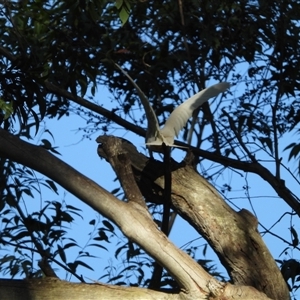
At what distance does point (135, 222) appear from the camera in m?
2.29

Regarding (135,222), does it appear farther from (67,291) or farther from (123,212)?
(67,291)

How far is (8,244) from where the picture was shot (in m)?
3.70

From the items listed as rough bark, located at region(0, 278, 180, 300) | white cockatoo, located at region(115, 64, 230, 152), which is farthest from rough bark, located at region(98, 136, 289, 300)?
rough bark, located at region(0, 278, 180, 300)

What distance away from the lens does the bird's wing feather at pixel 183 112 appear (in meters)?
2.72

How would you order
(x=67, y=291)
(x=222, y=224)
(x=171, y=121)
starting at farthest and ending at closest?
(x=171, y=121) → (x=222, y=224) → (x=67, y=291)

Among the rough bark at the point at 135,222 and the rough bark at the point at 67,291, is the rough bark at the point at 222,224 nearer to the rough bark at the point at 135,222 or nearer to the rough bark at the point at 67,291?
the rough bark at the point at 135,222

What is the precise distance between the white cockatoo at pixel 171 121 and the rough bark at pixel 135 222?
0.96 feet

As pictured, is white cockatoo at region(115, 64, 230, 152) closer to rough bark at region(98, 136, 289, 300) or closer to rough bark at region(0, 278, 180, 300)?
rough bark at region(98, 136, 289, 300)

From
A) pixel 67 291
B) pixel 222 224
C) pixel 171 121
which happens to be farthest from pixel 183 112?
pixel 67 291

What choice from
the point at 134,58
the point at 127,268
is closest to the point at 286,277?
the point at 127,268

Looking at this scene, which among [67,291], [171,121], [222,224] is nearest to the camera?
[67,291]

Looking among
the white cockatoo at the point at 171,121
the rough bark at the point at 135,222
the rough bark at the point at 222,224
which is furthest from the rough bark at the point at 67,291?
the white cockatoo at the point at 171,121

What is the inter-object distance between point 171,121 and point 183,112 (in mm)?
59

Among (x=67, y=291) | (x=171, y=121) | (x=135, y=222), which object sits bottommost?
(x=67, y=291)
